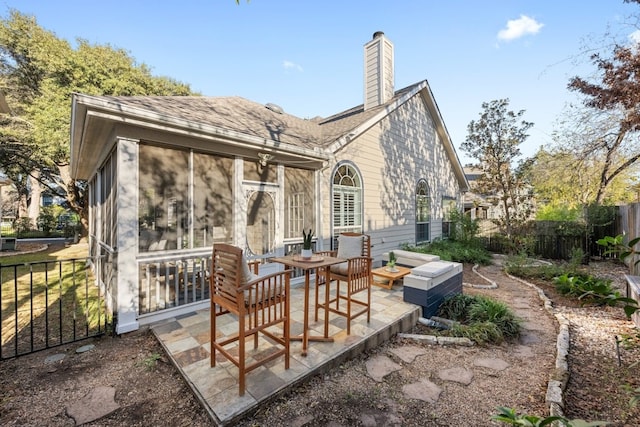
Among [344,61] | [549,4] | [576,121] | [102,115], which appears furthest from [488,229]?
[102,115]

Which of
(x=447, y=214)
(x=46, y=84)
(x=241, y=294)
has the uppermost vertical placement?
(x=46, y=84)

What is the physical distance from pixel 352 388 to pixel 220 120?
470 cm

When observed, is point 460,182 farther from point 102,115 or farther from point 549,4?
point 102,115

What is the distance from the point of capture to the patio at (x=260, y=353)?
250 centimetres

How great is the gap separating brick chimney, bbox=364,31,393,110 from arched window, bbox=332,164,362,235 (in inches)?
130

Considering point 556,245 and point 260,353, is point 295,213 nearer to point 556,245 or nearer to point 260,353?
point 260,353

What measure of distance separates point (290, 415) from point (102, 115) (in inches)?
161

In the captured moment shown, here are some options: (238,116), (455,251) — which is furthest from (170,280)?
(455,251)

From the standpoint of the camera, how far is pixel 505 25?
674cm

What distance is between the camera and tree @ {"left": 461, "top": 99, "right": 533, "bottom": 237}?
10.2 m

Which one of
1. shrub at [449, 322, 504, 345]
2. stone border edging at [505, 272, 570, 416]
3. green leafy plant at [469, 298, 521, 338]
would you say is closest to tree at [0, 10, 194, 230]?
shrub at [449, 322, 504, 345]

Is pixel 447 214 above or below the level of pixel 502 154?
below

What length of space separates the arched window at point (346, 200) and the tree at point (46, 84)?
13345 mm

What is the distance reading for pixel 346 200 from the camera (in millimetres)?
7410
